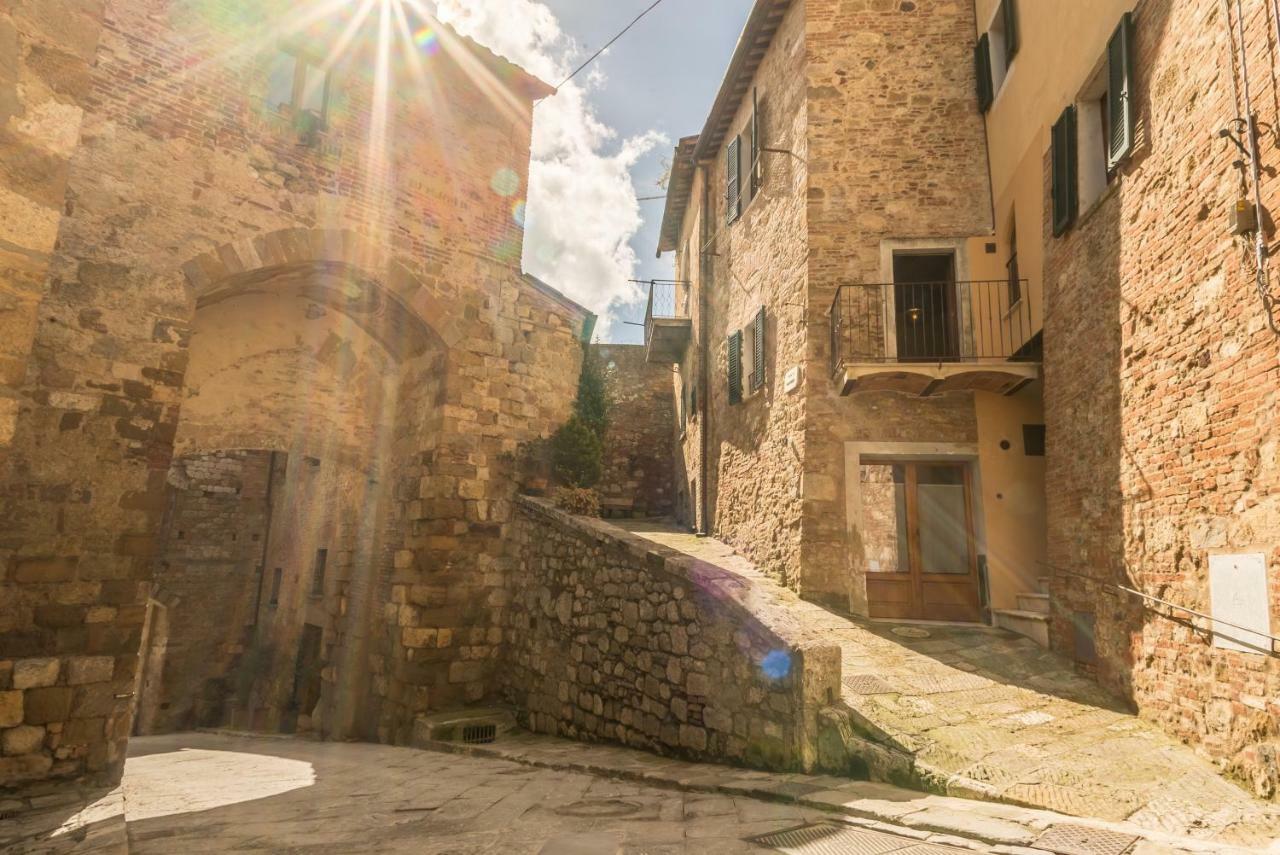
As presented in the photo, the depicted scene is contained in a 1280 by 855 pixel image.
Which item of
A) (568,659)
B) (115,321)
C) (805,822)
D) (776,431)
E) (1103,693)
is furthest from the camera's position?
(776,431)

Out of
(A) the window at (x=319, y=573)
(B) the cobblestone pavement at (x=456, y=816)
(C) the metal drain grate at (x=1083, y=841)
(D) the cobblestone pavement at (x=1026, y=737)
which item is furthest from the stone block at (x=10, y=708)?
(C) the metal drain grate at (x=1083, y=841)

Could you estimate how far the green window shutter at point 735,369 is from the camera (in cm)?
1145

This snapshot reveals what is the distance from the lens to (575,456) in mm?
9695

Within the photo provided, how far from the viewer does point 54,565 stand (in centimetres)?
603

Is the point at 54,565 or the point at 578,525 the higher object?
the point at 578,525

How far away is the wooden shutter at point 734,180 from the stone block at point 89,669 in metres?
10.5

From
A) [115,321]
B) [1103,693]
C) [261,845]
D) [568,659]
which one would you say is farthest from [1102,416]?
[115,321]

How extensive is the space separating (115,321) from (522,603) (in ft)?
16.9

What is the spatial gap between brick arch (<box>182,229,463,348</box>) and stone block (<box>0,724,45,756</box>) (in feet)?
13.6

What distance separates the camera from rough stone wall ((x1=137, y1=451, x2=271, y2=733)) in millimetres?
14305

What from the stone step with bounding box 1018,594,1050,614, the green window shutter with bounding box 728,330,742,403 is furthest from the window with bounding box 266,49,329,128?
the stone step with bounding box 1018,594,1050,614

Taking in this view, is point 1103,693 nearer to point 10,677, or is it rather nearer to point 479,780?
point 479,780

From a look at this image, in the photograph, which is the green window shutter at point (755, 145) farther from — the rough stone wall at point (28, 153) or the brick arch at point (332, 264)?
the rough stone wall at point (28, 153)

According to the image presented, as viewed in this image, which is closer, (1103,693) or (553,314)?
(1103,693)
